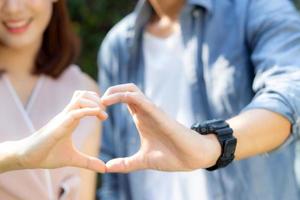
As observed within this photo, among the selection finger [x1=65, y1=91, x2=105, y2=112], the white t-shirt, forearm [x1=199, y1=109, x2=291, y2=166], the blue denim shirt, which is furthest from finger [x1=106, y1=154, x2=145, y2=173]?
the white t-shirt

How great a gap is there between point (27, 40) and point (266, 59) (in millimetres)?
696

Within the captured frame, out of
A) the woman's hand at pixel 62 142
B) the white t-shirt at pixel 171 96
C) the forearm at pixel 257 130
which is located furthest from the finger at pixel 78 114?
the white t-shirt at pixel 171 96

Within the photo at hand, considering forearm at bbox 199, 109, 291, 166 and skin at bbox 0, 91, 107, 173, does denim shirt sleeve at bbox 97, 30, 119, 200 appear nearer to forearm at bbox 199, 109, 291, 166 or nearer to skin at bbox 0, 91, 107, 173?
forearm at bbox 199, 109, 291, 166

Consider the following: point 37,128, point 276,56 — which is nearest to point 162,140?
point 276,56

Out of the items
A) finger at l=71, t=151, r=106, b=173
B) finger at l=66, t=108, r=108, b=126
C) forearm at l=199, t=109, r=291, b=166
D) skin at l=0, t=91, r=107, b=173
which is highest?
finger at l=66, t=108, r=108, b=126

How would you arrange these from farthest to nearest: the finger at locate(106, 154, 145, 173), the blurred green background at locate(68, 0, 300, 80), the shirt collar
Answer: the blurred green background at locate(68, 0, 300, 80) → the shirt collar → the finger at locate(106, 154, 145, 173)

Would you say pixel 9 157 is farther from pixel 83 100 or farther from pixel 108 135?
pixel 108 135

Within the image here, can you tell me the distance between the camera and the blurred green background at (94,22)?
12.3ft

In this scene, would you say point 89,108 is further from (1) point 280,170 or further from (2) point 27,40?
(1) point 280,170

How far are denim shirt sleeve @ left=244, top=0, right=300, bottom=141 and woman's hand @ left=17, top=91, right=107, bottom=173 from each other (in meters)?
0.47

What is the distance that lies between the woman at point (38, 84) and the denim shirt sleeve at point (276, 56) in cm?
58

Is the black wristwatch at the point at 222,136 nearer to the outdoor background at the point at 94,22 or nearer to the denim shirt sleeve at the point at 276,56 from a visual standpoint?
the denim shirt sleeve at the point at 276,56

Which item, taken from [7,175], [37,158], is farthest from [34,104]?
[37,158]

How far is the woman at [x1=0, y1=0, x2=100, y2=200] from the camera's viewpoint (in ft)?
7.03
